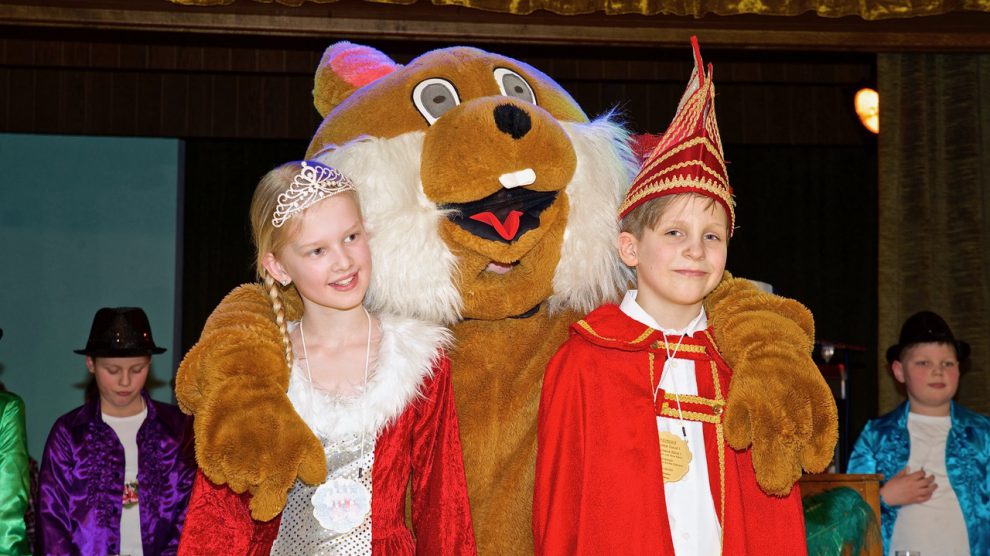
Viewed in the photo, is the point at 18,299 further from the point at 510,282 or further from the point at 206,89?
the point at 510,282

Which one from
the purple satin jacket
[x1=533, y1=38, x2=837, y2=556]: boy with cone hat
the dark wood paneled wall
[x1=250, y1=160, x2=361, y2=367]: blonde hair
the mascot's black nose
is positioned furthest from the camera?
the dark wood paneled wall

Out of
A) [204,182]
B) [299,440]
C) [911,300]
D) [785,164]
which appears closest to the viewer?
[299,440]

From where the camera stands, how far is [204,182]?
6.77 metres

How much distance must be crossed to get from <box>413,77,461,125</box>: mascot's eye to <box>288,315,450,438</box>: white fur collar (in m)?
0.51

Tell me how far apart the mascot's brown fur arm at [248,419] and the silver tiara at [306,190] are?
0.78ft

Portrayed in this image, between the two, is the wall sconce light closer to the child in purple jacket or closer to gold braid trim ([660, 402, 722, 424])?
the child in purple jacket

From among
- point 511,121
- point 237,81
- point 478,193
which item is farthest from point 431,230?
point 237,81

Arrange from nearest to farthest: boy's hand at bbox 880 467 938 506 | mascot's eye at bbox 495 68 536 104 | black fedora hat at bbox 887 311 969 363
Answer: mascot's eye at bbox 495 68 536 104 → boy's hand at bbox 880 467 938 506 → black fedora hat at bbox 887 311 969 363

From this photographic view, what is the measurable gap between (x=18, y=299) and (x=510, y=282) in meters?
4.80

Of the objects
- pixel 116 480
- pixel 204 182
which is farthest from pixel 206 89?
pixel 116 480

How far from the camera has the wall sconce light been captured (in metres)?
5.58

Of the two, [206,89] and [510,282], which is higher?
[206,89]

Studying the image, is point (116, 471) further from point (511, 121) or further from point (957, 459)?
point (957, 459)

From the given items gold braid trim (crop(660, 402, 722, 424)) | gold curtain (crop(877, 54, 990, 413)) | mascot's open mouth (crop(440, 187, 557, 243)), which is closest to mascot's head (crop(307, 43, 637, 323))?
mascot's open mouth (crop(440, 187, 557, 243))
